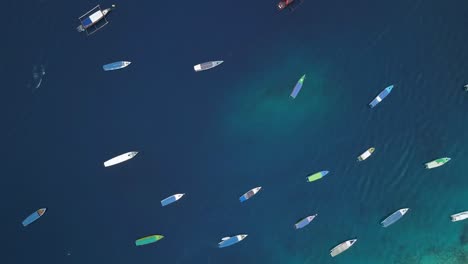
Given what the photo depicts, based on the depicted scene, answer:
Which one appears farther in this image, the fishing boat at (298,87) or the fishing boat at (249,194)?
the fishing boat at (249,194)

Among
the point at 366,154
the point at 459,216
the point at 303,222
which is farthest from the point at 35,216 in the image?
the point at 459,216

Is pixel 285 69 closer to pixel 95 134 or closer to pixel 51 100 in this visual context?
pixel 95 134

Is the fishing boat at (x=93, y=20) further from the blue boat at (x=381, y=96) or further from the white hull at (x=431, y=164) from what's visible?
the white hull at (x=431, y=164)

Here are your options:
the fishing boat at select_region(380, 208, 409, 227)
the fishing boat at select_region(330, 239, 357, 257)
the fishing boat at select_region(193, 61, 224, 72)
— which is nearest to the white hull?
the fishing boat at select_region(380, 208, 409, 227)

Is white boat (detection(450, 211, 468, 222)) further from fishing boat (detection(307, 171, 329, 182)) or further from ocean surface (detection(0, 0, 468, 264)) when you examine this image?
fishing boat (detection(307, 171, 329, 182))

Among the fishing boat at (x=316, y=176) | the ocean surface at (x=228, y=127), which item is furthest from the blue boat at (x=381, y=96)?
the fishing boat at (x=316, y=176)

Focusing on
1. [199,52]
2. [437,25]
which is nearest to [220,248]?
[199,52]
